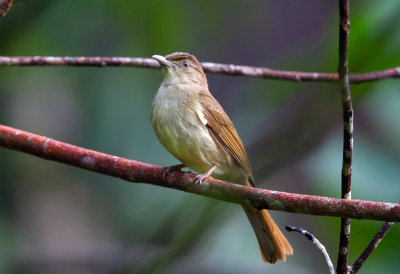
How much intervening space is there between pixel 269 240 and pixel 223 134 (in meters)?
0.76

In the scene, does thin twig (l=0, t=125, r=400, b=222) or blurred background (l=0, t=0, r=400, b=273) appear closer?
thin twig (l=0, t=125, r=400, b=222)

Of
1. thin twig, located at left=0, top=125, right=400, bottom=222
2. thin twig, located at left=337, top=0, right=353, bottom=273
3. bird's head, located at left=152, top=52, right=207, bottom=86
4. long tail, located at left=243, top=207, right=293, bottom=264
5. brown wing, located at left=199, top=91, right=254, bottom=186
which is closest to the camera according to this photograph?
thin twig, located at left=337, top=0, right=353, bottom=273

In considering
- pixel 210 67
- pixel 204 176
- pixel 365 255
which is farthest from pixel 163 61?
pixel 365 255

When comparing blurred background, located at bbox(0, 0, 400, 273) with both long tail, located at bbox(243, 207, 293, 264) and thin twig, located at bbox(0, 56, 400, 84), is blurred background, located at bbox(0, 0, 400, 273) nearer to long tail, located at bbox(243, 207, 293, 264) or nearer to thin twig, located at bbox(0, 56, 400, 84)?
thin twig, located at bbox(0, 56, 400, 84)

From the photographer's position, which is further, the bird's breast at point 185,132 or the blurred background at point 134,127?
the blurred background at point 134,127

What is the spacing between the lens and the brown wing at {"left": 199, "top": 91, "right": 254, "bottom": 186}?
12.0 feet

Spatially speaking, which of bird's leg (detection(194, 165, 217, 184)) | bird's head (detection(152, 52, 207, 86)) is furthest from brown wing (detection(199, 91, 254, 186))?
bird's head (detection(152, 52, 207, 86))

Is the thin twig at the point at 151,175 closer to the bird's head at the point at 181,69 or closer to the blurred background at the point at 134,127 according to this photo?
the blurred background at the point at 134,127

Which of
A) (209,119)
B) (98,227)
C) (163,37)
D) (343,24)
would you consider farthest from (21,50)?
(343,24)

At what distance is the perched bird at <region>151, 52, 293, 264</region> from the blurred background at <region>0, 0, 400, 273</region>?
31cm

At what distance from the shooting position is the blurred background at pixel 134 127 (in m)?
3.88

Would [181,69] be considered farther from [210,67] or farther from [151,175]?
[151,175]

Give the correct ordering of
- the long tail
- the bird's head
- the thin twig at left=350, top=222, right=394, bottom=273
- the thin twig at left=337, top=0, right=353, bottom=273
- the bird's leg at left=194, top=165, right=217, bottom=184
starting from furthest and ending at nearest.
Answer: the bird's head, the long tail, the bird's leg at left=194, top=165, right=217, bottom=184, the thin twig at left=350, top=222, right=394, bottom=273, the thin twig at left=337, top=0, right=353, bottom=273

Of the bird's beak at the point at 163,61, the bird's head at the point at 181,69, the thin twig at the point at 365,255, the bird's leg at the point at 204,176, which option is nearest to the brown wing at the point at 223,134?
the bird's leg at the point at 204,176
